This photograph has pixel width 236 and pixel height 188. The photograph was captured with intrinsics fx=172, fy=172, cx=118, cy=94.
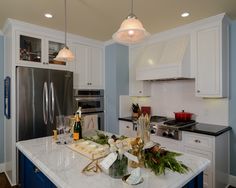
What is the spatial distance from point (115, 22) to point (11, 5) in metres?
1.44

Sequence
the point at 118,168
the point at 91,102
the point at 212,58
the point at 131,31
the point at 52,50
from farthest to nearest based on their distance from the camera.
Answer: the point at 91,102 < the point at 52,50 < the point at 212,58 < the point at 131,31 < the point at 118,168

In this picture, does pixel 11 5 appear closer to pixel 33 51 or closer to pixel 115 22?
pixel 33 51

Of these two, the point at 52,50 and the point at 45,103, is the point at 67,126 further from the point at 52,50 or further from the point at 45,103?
the point at 52,50

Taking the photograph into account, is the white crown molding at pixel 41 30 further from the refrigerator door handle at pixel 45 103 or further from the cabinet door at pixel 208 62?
the cabinet door at pixel 208 62

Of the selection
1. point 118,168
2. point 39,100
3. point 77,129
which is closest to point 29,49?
point 39,100

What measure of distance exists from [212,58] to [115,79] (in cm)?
182

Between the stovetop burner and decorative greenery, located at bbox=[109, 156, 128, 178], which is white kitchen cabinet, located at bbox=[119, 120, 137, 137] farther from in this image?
decorative greenery, located at bbox=[109, 156, 128, 178]

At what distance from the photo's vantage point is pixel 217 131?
2.31 m

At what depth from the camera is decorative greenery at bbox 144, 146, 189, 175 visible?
1.15 m

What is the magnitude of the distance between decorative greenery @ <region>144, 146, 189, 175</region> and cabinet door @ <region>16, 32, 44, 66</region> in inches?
94.8

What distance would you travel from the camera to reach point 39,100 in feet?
8.79

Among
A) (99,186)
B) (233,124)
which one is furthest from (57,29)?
(233,124)

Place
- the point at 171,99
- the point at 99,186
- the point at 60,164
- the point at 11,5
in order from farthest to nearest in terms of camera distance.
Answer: the point at 171,99 < the point at 11,5 < the point at 60,164 < the point at 99,186

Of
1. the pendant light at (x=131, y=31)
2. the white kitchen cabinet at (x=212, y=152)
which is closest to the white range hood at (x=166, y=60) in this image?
the white kitchen cabinet at (x=212, y=152)
